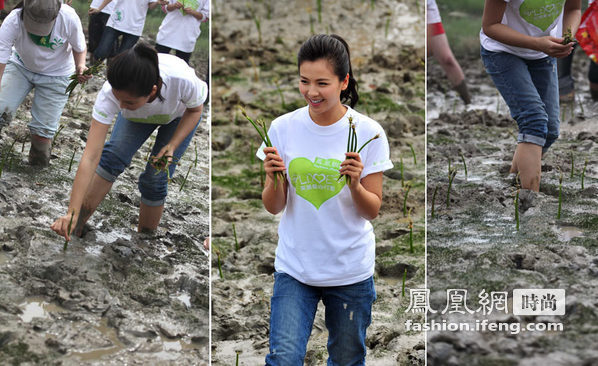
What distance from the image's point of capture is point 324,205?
8.48 feet

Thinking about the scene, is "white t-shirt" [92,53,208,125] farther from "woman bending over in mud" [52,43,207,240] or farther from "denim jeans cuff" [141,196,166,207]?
"denim jeans cuff" [141,196,166,207]

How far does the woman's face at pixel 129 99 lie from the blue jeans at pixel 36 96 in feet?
0.87

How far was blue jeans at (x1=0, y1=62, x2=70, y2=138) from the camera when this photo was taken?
124 inches

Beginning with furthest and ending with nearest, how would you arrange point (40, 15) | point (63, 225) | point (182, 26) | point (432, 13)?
1. point (432, 13)
2. point (182, 26)
3. point (40, 15)
4. point (63, 225)

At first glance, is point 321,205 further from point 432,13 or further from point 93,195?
point 432,13

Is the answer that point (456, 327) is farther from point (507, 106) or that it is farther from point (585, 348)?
point (507, 106)

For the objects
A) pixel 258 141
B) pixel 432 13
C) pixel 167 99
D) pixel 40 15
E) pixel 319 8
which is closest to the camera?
pixel 40 15

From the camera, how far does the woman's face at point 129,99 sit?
3.07 meters

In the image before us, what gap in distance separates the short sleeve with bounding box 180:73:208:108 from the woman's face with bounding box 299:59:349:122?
0.85 metres

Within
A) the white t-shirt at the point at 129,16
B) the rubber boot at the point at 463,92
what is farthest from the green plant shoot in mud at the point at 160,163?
the rubber boot at the point at 463,92

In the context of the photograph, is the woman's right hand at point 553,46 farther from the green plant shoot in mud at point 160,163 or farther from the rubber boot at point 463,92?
the green plant shoot in mud at point 160,163

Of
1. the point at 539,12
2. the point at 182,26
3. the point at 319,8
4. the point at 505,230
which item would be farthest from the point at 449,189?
the point at 319,8

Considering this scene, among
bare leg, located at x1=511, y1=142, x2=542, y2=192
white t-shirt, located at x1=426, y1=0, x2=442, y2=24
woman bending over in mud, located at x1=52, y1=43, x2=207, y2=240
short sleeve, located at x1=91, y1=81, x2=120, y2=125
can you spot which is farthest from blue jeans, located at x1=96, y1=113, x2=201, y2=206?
bare leg, located at x1=511, y1=142, x2=542, y2=192

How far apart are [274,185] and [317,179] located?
126 mm
